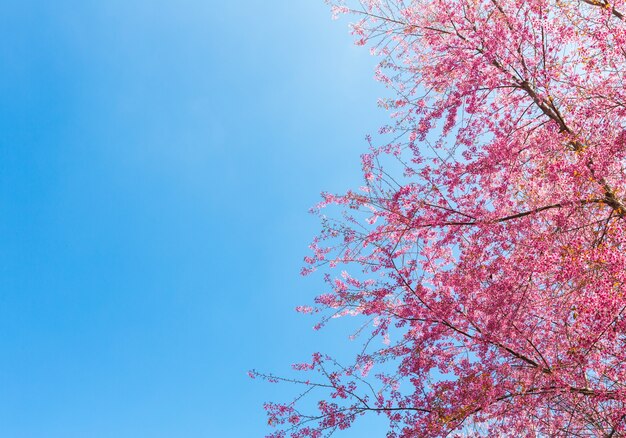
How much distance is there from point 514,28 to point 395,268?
3785 mm

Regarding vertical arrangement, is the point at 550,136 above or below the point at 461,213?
above

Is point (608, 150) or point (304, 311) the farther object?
point (304, 311)

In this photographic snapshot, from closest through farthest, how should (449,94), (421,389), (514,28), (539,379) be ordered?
(539,379)
(421,389)
(514,28)
(449,94)

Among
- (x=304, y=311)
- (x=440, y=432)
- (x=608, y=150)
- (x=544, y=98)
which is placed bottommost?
(x=440, y=432)

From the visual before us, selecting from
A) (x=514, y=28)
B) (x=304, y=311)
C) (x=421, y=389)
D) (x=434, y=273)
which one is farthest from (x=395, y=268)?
(x=514, y=28)

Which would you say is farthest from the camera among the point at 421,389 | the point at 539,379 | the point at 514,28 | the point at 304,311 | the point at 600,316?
the point at 304,311

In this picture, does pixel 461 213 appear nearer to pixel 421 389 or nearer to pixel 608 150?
pixel 608 150

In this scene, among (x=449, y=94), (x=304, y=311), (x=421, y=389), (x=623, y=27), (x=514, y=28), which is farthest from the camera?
(x=304, y=311)

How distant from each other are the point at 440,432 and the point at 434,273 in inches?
105

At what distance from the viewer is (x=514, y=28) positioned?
20.9ft

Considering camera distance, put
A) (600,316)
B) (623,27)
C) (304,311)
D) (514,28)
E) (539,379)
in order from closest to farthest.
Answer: (600,316) → (623,27) → (539,379) → (514,28) → (304,311)

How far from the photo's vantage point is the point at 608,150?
5.24m

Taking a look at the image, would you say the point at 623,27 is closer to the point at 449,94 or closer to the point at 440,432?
the point at 449,94

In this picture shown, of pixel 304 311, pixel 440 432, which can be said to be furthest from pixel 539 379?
pixel 304 311
